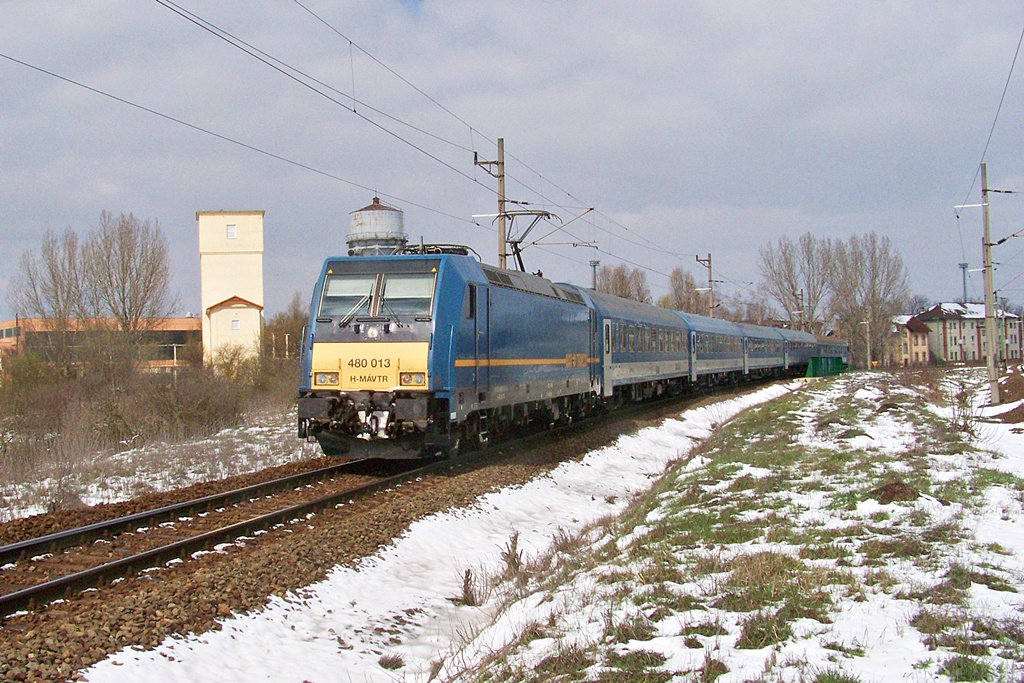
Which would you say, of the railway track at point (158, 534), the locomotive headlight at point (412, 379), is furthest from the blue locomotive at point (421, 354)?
the railway track at point (158, 534)

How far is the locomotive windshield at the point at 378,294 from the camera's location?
1278 centimetres

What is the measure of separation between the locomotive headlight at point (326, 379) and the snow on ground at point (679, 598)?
9.24 ft

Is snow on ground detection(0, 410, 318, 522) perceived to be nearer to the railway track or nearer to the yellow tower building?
the railway track

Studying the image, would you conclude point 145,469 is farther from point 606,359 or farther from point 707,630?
point 606,359

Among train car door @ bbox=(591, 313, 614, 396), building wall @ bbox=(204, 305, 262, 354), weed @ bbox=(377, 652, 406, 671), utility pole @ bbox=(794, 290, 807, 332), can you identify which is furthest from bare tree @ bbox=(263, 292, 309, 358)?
utility pole @ bbox=(794, 290, 807, 332)

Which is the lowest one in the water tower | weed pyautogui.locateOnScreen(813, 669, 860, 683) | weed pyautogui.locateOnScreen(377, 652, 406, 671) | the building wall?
weed pyautogui.locateOnScreen(377, 652, 406, 671)

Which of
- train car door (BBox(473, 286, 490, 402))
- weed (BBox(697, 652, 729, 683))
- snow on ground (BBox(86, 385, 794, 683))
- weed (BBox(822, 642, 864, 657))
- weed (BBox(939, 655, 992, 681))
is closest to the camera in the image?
weed (BBox(939, 655, 992, 681))

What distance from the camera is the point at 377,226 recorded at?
113 feet

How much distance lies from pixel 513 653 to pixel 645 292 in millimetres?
80701

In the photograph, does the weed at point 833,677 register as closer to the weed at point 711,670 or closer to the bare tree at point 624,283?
the weed at point 711,670

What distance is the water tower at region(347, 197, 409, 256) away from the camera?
33.4 metres

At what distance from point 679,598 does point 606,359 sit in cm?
1697

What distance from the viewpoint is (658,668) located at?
16.8ft

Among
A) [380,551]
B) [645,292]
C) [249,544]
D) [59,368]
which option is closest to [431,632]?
[380,551]
